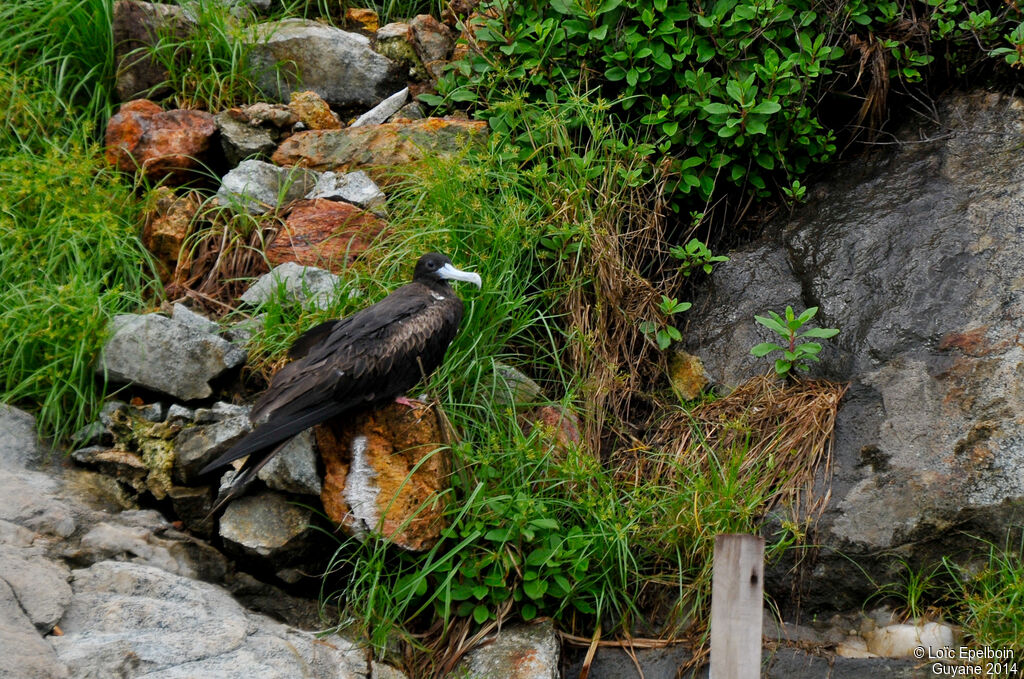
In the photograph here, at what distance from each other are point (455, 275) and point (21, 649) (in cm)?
204

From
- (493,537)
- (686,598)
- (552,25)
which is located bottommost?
(686,598)

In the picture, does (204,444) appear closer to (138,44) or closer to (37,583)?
(37,583)

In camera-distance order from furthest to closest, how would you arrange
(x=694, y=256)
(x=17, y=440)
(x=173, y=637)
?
(x=694, y=256) < (x=17, y=440) < (x=173, y=637)

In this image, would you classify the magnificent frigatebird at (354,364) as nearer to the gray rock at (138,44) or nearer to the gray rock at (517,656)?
the gray rock at (517,656)

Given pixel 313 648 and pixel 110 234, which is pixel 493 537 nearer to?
pixel 313 648

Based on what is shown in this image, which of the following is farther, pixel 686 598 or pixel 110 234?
pixel 110 234

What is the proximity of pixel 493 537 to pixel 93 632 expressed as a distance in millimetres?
1366

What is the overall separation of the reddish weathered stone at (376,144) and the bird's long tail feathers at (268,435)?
5.82ft

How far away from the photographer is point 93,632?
3.04 m

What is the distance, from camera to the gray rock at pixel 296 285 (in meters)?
4.29

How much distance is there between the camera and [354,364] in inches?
144

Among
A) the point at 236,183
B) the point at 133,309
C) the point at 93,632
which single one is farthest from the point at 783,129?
the point at 93,632

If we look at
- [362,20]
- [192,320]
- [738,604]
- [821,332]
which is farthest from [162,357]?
[362,20]

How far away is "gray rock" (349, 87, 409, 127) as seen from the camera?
214 inches
